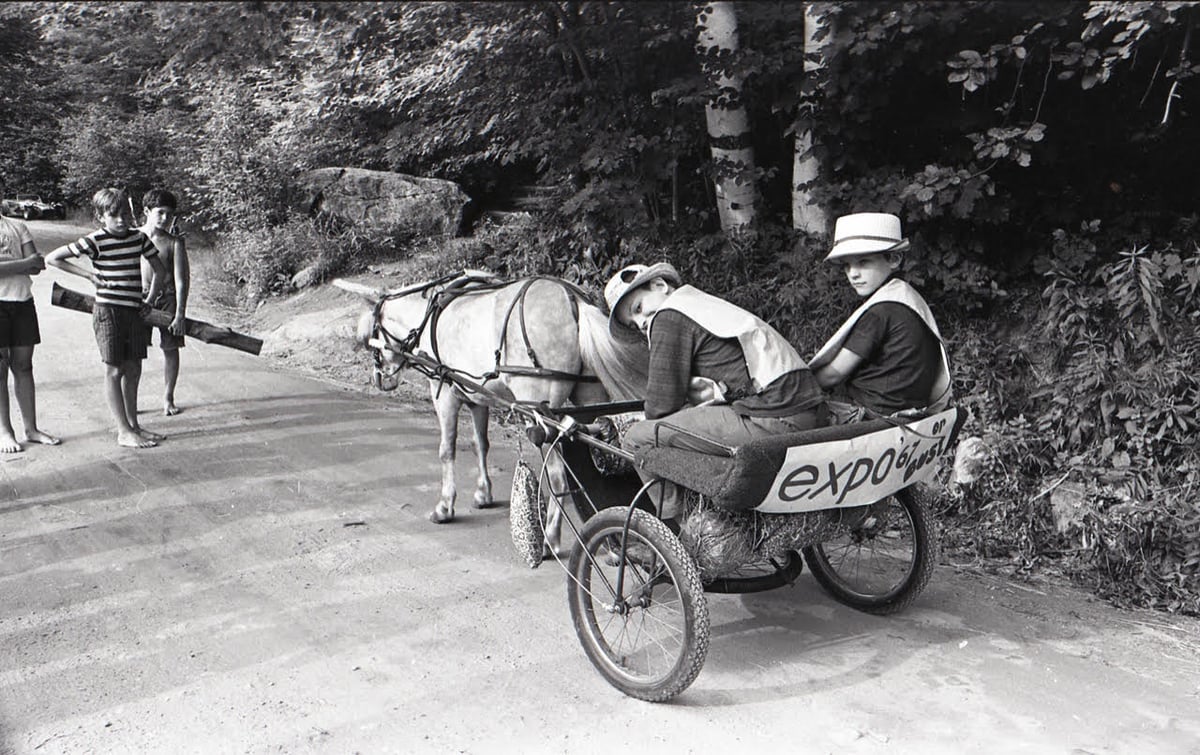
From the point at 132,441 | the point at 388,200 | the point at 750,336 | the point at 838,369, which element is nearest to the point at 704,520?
the point at 750,336

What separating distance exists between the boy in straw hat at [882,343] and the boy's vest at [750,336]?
1.25ft

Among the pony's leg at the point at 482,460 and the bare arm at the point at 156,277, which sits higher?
the bare arm at the point at 156,277

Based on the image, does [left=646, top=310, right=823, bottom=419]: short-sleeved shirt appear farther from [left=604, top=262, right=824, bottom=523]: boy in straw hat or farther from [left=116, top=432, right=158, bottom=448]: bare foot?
[left=116, top=432, right=158, bottom=448]: bare foot

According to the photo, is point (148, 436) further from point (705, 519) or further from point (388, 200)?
point (388, 200)

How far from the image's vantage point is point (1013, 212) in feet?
24.5

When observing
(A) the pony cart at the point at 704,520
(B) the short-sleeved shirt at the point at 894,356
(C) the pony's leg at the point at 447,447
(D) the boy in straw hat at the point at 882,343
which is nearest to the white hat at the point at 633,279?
(A) the pony cart at the point at 704,520

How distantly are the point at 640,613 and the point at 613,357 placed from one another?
1.34 metres

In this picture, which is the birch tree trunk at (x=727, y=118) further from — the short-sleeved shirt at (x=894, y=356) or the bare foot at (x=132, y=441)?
the bare foot at (x=132, y=441)

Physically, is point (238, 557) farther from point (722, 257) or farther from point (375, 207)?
point (375, 207)

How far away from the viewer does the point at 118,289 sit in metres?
7.02

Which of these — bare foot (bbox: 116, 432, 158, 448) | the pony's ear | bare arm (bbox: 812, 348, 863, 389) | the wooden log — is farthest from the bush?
bare foot (bbox: 116, 432, 158, 448)

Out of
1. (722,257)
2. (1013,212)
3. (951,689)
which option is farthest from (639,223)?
(951,689)

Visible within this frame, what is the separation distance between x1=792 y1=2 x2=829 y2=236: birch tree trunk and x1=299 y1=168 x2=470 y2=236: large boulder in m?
7.29

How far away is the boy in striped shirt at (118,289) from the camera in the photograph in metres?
6.88
